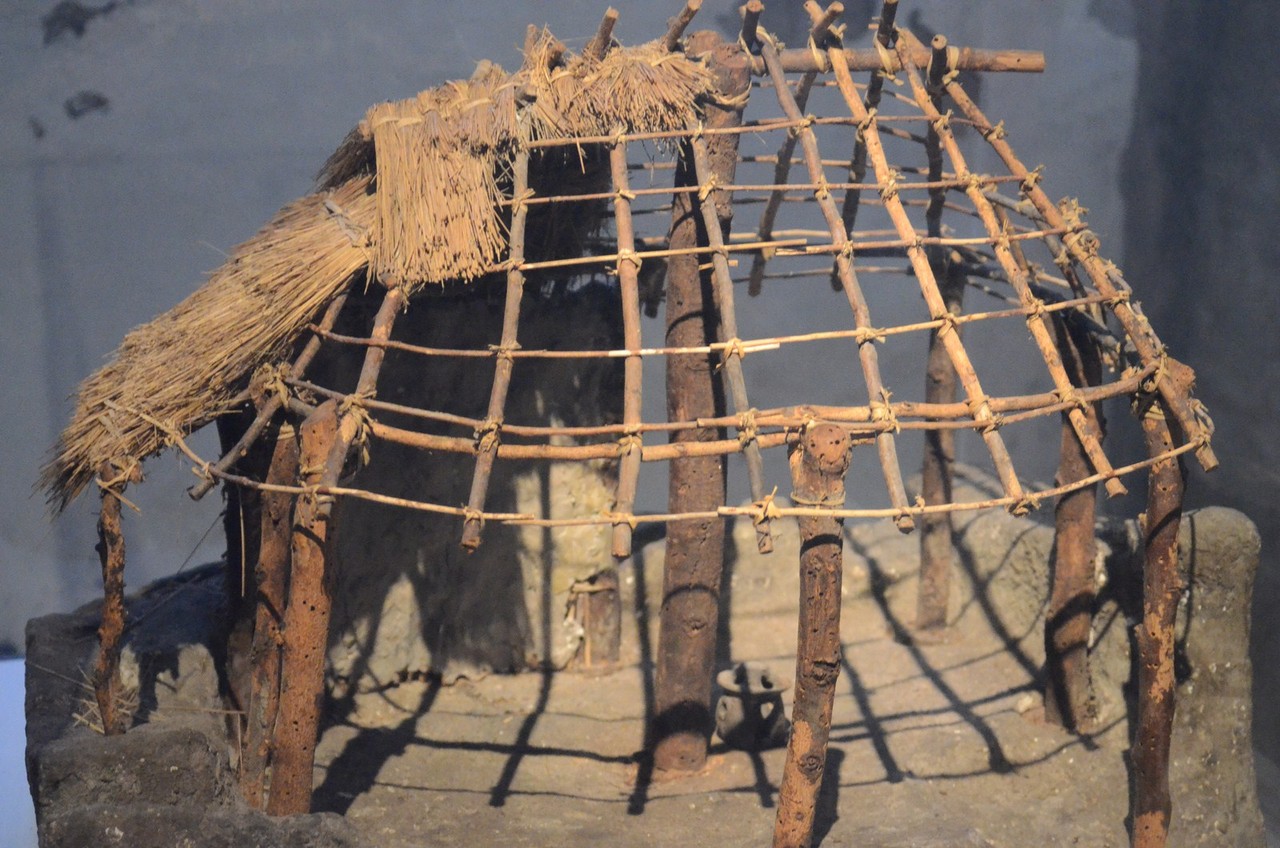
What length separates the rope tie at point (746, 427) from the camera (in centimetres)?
438

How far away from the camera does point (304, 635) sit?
4.65 metres

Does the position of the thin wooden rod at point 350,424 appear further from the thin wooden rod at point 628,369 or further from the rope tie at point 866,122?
the rope tie at point 866,122

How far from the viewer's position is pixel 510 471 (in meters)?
7.43

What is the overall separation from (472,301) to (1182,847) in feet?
15.5

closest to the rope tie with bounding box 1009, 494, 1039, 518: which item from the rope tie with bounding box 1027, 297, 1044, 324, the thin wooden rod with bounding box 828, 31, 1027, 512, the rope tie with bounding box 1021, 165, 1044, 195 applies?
the thin wooden rod with bounding box 828, 31, 1027, 512

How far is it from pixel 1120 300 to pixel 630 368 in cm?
218

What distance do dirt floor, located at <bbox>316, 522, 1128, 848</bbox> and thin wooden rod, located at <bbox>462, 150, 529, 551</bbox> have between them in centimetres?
134

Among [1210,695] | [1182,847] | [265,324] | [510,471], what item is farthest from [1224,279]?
[265,324]

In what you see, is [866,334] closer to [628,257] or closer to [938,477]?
[628,257]

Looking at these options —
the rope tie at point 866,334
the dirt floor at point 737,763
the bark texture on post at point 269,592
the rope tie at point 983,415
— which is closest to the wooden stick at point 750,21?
the rope tie at point 866,334

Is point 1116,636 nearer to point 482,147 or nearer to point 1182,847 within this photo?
point 1182,847

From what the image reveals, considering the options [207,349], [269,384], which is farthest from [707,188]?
[207,349]

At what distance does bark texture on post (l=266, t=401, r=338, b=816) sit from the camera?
4609mm

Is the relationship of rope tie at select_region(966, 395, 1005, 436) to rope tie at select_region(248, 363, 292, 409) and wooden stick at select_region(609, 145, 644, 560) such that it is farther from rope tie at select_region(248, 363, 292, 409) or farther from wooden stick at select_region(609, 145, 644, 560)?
rope tie at select_region(248, 363, 292, 409)
